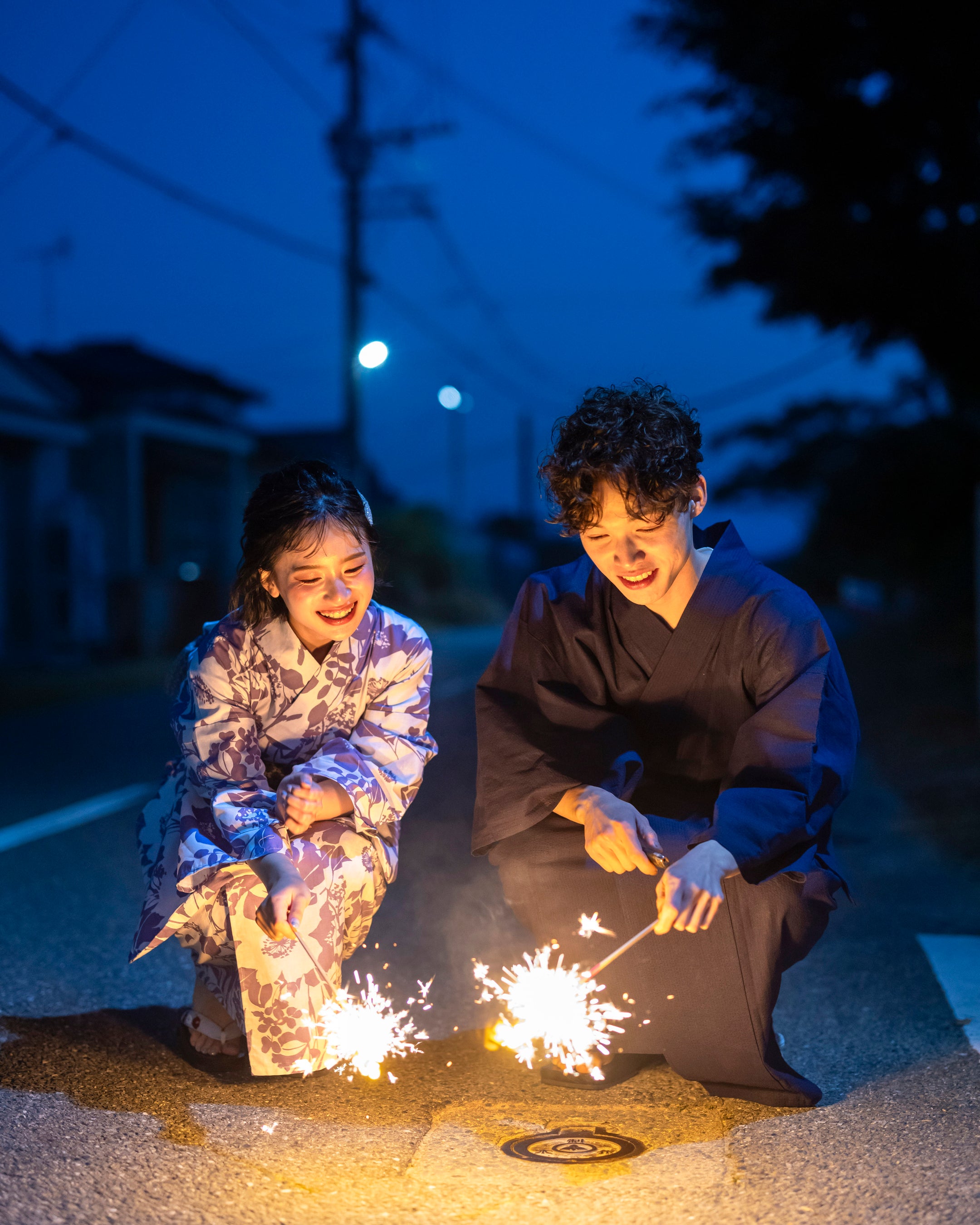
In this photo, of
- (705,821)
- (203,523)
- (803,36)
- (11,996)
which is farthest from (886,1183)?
(203,523)

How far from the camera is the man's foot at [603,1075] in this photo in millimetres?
2857

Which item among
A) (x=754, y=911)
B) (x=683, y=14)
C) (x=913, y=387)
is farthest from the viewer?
(x=913, y=387)

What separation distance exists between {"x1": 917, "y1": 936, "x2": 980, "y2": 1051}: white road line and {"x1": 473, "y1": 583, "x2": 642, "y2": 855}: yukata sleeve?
1.23 metres

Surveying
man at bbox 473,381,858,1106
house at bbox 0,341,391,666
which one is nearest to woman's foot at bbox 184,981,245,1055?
man at bbox 473,381,858,1106

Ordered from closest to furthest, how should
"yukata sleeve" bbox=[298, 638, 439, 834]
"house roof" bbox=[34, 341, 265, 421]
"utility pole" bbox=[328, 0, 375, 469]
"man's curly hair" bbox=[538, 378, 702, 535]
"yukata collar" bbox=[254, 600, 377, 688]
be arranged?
"man's curly hair" bbox=[538, 378, 702, 535]
"yukata sleeve" bbox=[298, 638, 439, 834]
"yukata collar" bbox=[254, 600, 377, 688]
"utility pole" bbox=[328, 0, 375, 469]
"house roof" bbox=[34, 341, 265, 421]

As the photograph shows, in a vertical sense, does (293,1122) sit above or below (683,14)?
below

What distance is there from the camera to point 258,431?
1105 inches

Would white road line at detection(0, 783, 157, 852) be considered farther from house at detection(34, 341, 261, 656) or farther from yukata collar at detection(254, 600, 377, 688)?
house at detection(34, 341, 261, 656)

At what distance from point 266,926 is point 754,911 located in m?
1.06

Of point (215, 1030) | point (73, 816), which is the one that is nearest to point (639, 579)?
point (215, 1030)

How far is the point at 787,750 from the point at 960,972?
5.32 ft

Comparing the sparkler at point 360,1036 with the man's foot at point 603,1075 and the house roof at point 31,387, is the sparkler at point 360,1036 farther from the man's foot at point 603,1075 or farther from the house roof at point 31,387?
the house roof at point 31,387

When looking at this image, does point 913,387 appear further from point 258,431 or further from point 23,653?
point 23,653

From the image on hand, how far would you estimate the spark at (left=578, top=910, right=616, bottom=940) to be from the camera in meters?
2.84
